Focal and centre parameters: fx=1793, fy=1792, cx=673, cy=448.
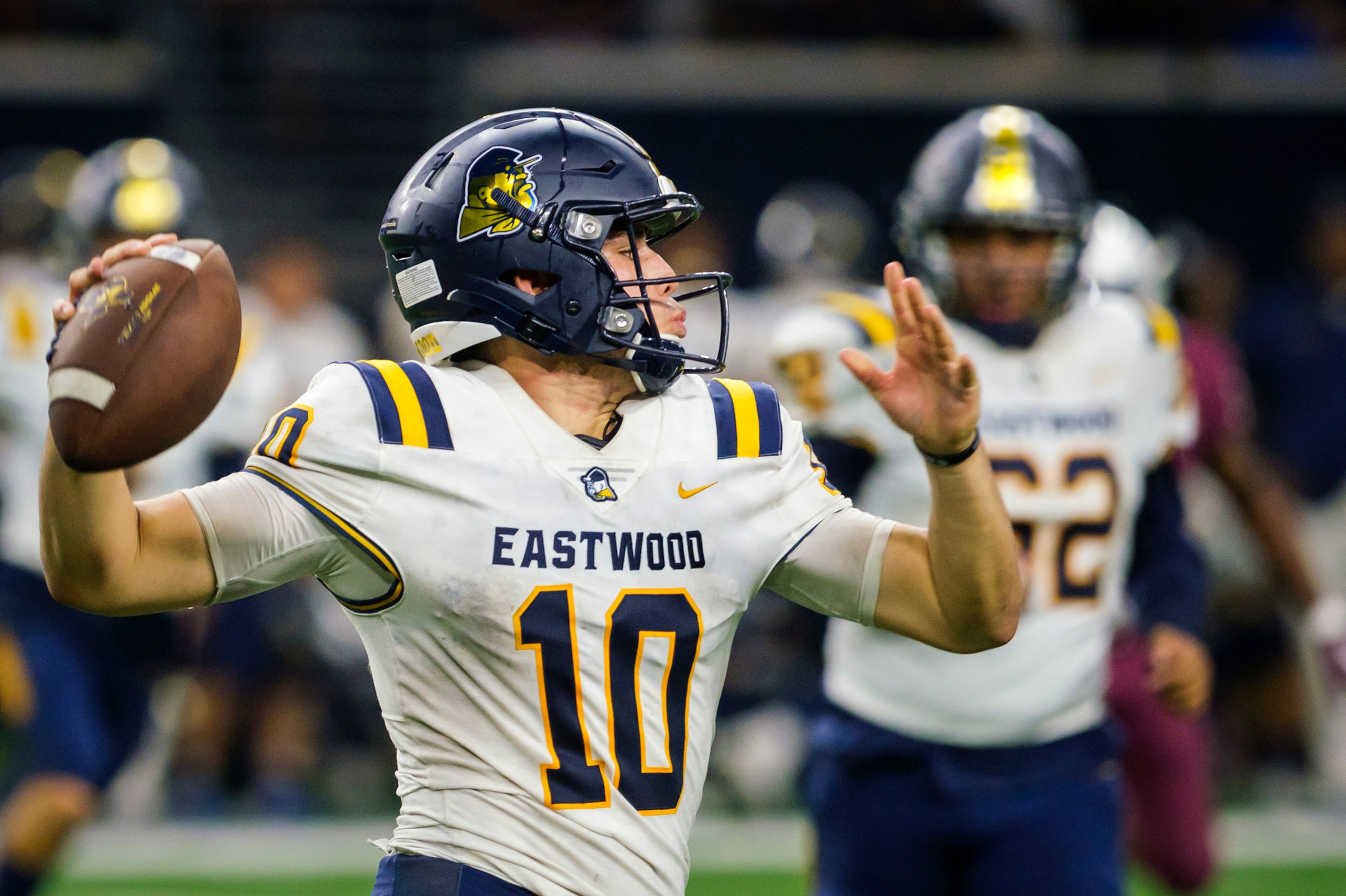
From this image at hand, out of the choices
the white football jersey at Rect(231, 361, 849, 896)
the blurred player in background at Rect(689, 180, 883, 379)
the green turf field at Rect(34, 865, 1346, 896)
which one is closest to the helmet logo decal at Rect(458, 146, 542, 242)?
the white football jersey at Rect(231, 361, 849, 896)

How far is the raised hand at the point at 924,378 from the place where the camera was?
2.23 meters

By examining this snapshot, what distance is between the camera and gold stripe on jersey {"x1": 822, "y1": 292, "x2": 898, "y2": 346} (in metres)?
3.54

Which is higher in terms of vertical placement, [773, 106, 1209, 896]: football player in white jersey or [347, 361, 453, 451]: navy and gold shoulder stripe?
[347, 361, 453, 451]: navy and gold shoulder stripe

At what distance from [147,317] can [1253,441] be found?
7.43 metres

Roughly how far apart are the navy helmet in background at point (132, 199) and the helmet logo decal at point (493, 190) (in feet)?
11.0

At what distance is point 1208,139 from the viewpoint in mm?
10508

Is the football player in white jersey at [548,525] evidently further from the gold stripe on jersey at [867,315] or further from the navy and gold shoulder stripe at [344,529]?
the gold stripe on jersey at [867,315]

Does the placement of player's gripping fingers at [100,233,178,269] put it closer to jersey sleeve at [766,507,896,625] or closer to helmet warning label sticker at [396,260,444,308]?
helmet warning label sticker at [396,260,444,308]

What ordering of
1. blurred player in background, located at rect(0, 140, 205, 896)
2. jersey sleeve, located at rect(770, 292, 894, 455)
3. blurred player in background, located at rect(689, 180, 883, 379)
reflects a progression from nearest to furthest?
jersey sleeve, located at rect(770, 292, 894, 455) → blurred player in background, located at rect(0, 140, 205, 896) → blurred player in background, located at rect(689, 180, 883, 379)

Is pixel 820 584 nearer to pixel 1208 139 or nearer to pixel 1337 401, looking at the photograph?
pixel 1337 401

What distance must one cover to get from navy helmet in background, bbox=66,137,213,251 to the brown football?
134 inches

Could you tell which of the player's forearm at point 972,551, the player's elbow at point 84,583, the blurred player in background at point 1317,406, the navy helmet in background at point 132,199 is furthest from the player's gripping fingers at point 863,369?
the blurred player in background at point 1317,406

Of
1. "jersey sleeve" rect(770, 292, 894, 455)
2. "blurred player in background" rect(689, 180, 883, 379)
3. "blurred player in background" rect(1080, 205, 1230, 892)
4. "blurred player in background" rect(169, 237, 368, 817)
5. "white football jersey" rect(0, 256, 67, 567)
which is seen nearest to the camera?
"jersey sleeve" rect(770, 292, 894, 455)

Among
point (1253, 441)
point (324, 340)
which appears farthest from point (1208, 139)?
point (324, 340)
